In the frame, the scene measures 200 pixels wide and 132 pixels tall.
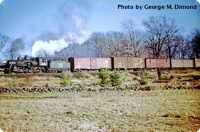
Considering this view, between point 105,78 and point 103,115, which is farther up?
point 105,78

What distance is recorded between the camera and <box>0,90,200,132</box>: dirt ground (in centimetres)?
461

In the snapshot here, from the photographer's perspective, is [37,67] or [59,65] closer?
[59,65]

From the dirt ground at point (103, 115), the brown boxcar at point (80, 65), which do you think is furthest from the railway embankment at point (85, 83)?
the dirt ground at point (103, 115)

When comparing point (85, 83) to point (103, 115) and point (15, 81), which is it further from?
point (103, 115)

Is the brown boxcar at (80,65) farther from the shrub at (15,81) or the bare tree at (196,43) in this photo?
the bare tree at (196,43)

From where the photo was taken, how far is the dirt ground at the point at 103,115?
15.1 ft

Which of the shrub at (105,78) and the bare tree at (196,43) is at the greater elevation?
the bare tree at (196,43)

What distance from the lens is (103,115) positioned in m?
5.27

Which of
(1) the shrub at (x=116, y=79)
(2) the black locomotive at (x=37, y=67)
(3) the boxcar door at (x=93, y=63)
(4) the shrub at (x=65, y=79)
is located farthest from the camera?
(3) the boxcar door at (x=93, y=63)

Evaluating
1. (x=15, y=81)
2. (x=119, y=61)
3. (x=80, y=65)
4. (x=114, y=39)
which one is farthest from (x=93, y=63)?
(x=114, y=39)

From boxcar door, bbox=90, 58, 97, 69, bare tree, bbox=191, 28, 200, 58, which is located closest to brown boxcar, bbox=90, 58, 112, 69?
boxcar door, bbox=90, 58, 97, 69

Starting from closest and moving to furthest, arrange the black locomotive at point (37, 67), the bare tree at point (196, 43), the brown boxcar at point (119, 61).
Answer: the bare tree at point (196, 43), the brown boxcar at point (119, 61), the black locomotive at point (37, 67)

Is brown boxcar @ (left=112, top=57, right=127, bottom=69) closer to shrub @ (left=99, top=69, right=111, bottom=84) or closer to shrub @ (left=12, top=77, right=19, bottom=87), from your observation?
shrub @ (left=99, top=69, right=111, bottom=84)

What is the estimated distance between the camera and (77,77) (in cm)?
1049
